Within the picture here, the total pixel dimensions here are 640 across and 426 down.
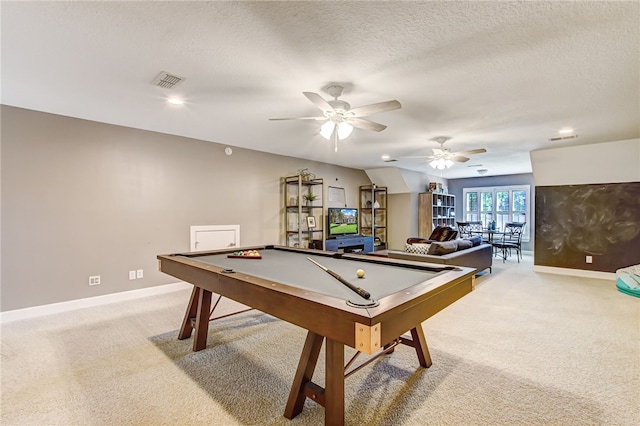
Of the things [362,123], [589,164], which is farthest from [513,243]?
[362,123]

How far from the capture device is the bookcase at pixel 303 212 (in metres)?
6.06

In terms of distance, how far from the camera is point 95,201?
383 cm

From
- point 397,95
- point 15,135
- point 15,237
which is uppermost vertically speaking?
point 397,95

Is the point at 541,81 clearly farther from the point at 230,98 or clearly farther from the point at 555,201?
the point at 555,201

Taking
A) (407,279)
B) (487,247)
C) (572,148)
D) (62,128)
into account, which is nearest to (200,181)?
(62,128)

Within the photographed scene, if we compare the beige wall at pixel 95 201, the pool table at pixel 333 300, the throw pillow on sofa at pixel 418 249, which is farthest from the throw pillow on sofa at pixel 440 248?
the beige wall at pixel 95 201

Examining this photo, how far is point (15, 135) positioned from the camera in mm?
3312

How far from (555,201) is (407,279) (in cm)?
550

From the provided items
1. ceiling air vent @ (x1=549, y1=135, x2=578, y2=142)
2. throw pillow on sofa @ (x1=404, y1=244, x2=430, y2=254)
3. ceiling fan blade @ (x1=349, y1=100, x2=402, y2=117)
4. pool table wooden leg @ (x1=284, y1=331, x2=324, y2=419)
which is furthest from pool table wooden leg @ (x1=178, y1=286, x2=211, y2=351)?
ceiling air vent @ (x1=549, y1=135, x2=578, y2=142)

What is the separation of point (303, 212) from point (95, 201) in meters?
3.65

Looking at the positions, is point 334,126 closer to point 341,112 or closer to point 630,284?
point 341,112

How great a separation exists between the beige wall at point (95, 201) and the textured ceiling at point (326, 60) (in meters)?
0.37

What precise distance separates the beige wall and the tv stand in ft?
7.08

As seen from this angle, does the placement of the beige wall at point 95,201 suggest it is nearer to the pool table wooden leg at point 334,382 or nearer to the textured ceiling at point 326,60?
the textured ceiling at point 326,60
